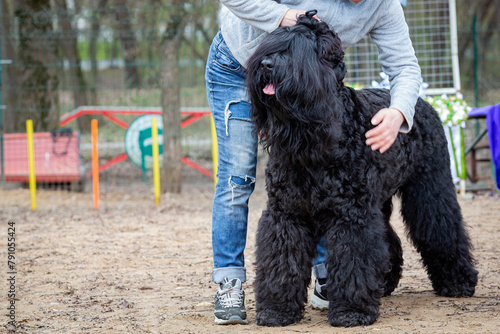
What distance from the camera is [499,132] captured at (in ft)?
16.3

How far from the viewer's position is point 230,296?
3045 millimetres

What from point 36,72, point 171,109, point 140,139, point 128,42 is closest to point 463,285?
point 171,109

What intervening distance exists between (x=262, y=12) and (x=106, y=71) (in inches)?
262

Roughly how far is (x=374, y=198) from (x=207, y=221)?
12.1ft

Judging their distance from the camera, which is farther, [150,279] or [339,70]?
[150,279]

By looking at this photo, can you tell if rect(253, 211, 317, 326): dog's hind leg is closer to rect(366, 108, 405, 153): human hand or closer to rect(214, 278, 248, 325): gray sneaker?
rect(214, 278, 248, 325): gray sneaker

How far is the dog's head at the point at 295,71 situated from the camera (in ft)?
8.21

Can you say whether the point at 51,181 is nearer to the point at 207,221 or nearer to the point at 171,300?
the point at 207,221

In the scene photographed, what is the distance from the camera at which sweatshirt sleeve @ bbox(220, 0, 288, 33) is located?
2711 mm

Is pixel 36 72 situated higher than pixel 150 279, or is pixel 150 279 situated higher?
pixel 36 72

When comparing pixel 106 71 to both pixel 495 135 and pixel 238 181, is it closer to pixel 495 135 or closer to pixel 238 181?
pixel 495 135

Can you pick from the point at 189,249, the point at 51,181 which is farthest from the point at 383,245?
the point at 51,181

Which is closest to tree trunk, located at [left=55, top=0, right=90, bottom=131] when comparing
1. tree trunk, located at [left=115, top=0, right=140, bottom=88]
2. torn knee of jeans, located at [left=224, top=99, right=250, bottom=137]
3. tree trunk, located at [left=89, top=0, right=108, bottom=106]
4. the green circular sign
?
tree trunk, located at [left=89, top=0, right=108, bottom=106]

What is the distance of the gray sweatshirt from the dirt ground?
1.03m
